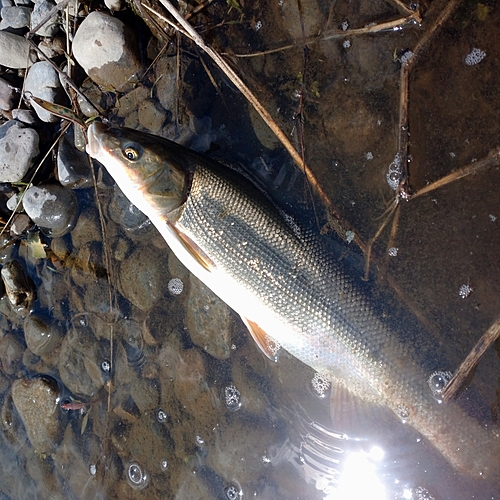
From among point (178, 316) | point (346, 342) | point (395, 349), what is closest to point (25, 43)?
point (178, 316)

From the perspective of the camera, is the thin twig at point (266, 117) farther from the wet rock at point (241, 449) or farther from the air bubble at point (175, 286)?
the wet rock at point (241, 449)

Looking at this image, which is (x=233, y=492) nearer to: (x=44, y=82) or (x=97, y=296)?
(x=97, y=296)

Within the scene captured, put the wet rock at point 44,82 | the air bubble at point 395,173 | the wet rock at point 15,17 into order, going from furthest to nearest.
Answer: the wet rock at point 15,17 < the wet rock at point 44,82 < the air bubble at point 395,173

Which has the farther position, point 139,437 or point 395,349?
point 139,437

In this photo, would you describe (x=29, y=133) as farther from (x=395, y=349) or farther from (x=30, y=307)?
(x=395, y=349)

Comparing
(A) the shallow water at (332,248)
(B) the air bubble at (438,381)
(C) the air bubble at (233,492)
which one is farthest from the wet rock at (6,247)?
(B) the air bubble at (438,381)

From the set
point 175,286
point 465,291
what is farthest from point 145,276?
point 465,291
